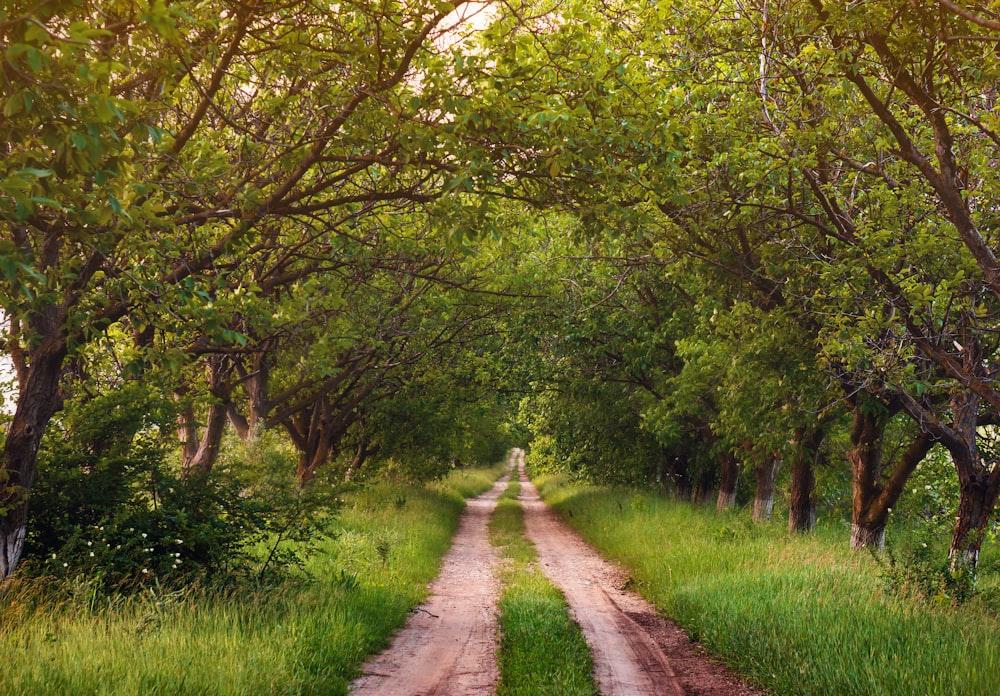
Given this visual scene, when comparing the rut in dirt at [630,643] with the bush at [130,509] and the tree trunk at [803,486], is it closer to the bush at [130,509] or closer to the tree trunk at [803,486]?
the tree trunk at [803,486]

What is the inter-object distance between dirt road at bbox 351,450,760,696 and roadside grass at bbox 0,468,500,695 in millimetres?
A: 452

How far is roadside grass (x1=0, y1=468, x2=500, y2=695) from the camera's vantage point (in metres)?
6.11

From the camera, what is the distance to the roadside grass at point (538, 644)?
25.8 feet

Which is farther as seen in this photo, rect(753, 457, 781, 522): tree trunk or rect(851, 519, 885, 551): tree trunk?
rect(753, 457, 781, 522): tree trunk

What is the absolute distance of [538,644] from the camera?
960 cm

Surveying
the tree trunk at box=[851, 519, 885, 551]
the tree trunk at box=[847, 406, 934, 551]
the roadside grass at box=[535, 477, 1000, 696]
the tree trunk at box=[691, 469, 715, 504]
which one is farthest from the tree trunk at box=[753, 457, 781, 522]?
the tree trunk at box=[691, 469, 715, 504]

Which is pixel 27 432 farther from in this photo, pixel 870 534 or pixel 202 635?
pixel 870 534

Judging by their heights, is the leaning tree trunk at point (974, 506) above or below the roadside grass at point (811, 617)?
above

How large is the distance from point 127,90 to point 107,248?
2.34 m

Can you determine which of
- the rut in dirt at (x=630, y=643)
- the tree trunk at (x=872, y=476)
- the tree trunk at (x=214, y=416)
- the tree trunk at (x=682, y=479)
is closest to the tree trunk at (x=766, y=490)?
the rut in dirt at (x=630, y=643)

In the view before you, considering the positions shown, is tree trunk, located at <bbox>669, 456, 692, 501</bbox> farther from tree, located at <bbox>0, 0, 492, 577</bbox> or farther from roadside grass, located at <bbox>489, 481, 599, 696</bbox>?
tree, located at <bbox>0, 0, 492, 577</bbox>

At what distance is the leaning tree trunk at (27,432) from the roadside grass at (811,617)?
8.37m

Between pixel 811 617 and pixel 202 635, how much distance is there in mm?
6754

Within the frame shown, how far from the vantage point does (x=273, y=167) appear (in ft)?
31.4
